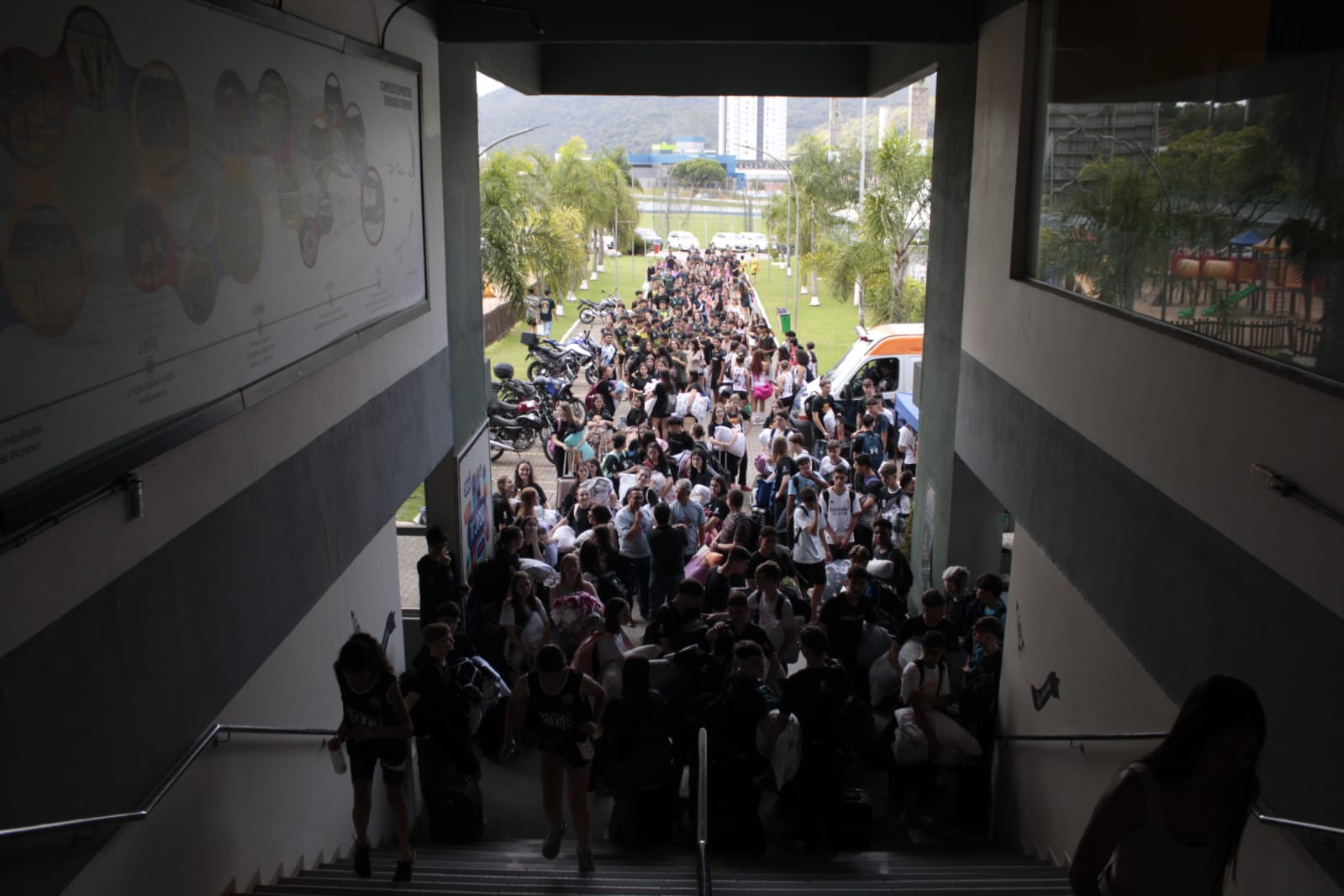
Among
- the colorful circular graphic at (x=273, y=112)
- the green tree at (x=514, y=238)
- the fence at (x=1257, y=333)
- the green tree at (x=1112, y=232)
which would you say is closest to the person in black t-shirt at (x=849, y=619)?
the green tree at (x=1112, y=232)

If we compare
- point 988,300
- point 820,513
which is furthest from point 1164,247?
point 820,513

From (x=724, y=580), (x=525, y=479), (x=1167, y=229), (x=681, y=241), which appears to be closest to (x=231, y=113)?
(x=1167, y=229)

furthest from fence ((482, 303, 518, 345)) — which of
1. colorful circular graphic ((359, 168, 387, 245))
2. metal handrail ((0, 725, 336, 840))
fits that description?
metal handrail ((0, 725, 336, 840))

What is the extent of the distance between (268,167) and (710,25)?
5.69 m

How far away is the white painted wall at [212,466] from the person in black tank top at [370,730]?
1.14 metres

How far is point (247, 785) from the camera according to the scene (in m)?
6.52

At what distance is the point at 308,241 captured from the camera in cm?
768

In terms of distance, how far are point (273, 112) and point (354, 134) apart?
6.11 ft

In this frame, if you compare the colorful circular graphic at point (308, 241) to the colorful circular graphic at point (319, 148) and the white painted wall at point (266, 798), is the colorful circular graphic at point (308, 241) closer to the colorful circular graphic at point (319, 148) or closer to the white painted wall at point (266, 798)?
the colorful circular graphic at point (319, 148)

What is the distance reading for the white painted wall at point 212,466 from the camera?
426 cm

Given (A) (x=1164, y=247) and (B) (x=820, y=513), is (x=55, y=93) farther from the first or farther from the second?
(B) (x=820, y=513)

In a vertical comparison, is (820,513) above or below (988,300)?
below

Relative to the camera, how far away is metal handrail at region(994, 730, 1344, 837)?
14.2 feet

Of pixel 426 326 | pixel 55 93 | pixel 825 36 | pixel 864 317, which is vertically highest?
pixel 825 36
